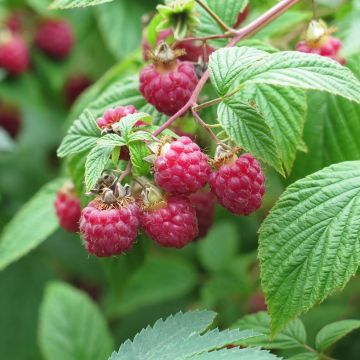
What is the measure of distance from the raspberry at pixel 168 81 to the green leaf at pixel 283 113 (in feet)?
0.32

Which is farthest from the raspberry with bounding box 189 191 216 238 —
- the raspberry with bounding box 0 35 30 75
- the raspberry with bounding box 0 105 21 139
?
the raspberry with bounding box 0 105 21 139

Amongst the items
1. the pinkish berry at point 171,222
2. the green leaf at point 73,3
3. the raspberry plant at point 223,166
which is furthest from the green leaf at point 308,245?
the green leaf at point 73,3

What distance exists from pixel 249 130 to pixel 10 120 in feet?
6.68

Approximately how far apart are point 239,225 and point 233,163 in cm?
150

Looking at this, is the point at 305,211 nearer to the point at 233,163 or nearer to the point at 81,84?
the point at 233,163

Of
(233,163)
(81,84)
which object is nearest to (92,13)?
(81,84)

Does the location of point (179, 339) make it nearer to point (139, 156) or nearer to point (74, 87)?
point (139, 156)

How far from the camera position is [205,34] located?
56.1 inches

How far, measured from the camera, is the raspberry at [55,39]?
2.73 meters

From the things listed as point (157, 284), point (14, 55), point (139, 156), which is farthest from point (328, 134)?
point (14, 55)

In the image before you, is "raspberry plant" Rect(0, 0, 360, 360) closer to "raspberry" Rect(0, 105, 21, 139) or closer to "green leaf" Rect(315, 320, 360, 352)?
"green leaf" Rect(315, 320, 360, 352)

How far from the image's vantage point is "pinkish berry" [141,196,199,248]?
1.15 m

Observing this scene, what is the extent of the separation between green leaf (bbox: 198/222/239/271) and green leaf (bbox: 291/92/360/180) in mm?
1033

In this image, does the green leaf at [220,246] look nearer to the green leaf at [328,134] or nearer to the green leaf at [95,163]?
the green leaf at [328,134]
